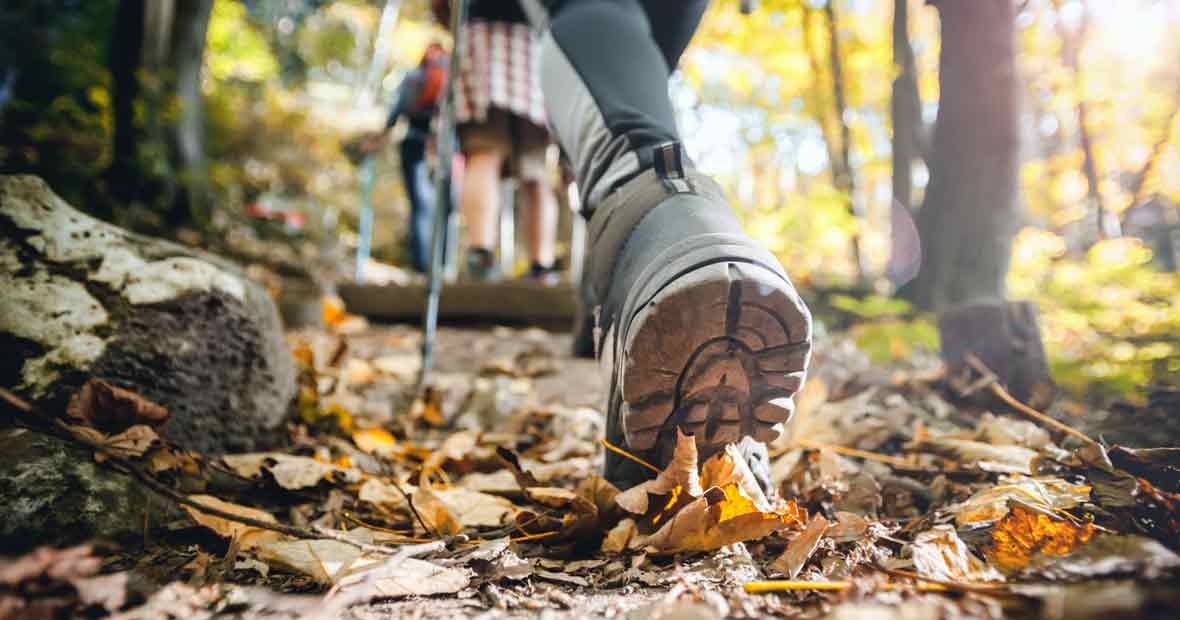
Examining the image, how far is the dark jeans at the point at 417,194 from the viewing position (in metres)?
5.18

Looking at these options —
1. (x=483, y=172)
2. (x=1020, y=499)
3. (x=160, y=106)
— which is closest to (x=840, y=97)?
(x=483, y=172)

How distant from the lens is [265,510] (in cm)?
104

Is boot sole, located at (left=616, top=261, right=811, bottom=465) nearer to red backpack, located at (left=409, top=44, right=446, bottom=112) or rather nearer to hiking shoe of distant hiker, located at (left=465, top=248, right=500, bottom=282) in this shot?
hiking shoe of distant hiker, located at (left=465, top=248, right=500, bottom=282)

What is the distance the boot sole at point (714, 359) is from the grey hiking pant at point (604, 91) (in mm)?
294

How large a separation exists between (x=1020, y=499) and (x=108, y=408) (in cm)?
124

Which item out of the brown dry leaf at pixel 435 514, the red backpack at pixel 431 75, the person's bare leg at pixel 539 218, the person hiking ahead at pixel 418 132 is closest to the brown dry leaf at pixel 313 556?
the brown dry leaf at pixel 435 514

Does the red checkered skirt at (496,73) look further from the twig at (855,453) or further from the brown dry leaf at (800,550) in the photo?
the brown dry leaf at (800,550)

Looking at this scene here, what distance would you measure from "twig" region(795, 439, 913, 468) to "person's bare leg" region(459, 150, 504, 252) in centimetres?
205

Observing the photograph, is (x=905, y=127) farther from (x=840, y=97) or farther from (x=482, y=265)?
(x=482, y=265)

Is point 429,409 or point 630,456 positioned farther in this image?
point 429,409

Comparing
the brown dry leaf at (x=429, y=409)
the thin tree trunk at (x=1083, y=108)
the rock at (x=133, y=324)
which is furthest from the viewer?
the thin tree trunk at (x=1083, y=108)

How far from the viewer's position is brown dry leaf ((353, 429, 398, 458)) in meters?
1.38

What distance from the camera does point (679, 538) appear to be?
0.79m

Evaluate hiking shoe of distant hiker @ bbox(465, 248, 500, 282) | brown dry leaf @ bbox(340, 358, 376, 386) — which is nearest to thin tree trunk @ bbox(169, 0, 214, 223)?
hiking shoe of distant hiker @ bbox(465, 248, 500, 282)
